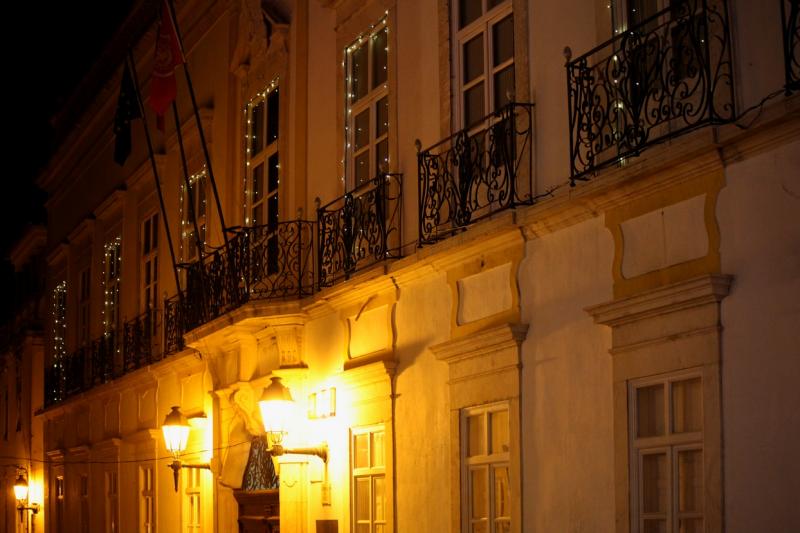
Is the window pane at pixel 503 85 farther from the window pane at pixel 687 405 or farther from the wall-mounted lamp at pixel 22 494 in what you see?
the wall-mounted lamp at pixel 22 494

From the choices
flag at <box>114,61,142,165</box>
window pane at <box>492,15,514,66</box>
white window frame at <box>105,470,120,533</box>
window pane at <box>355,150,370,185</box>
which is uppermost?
flag at <box>114,61,142,165</box>

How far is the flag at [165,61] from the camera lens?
51.3 feet

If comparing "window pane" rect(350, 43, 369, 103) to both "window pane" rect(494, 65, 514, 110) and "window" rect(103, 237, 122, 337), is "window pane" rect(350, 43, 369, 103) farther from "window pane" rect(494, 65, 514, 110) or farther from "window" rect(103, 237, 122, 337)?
"window" rect(103, 237, 122, 337)

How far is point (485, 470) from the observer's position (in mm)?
10102

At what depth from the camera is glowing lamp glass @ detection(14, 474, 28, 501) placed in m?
27.0

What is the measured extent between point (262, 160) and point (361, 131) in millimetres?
2569

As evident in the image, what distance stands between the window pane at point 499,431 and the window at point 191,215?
23.6ft

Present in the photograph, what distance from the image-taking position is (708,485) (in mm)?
7496

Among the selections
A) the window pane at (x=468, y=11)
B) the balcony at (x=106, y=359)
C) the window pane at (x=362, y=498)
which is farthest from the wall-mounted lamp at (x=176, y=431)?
the window pane at (x=468, y=11)

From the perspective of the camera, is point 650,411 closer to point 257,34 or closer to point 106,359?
point 257,34

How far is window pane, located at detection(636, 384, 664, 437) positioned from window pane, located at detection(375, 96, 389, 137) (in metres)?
4.48

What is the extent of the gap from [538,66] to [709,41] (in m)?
2.08

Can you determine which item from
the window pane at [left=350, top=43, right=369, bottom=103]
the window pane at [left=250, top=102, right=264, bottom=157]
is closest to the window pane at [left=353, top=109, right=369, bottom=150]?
the window pane at [left=350, top=43, right=369, bottom=103]

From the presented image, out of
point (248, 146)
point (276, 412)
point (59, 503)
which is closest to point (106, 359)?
point (59, 503)
